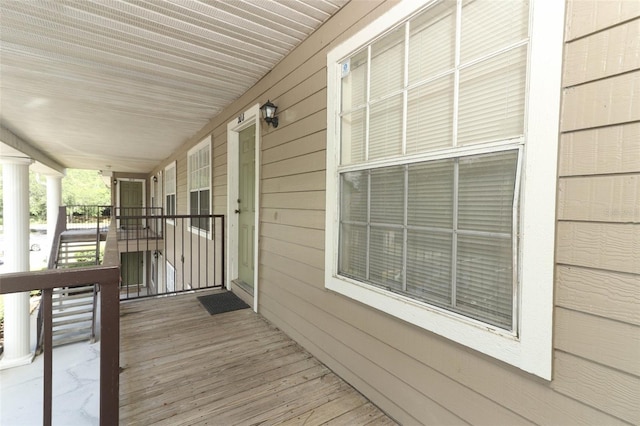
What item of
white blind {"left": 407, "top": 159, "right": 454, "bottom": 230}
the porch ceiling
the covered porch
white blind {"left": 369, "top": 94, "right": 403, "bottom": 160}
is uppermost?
the porch ceiling

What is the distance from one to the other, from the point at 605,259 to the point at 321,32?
86.0 inches

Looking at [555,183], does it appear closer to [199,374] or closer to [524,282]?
[524,282]

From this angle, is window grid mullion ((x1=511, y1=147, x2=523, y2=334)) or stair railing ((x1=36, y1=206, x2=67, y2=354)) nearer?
window grid mullion ((x1=511, y1=147, x2=523, y2=334))

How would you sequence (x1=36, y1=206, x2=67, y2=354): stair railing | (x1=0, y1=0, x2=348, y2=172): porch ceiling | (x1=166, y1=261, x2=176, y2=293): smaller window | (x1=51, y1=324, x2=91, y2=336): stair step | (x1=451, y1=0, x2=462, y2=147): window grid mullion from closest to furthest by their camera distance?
(x1=451, y1=0, x2=462, y2=147): window grid mullion < (x1=0, y1=0, x2=348, y2=172): porch ceiling < (x1=51, y1=324, x2=91, y2=336): stair step < (x1=36, y1=206, x2=67, y2=354): stair railing < (x1=166, y1=261, x2=176, y2=293): smaller window

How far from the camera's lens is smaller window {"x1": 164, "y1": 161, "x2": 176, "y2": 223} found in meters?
7.45

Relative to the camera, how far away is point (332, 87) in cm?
209

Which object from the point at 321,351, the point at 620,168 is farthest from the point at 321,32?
the point at 321,351

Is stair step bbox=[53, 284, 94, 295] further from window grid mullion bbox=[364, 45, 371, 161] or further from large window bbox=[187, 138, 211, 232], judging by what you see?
window grid mullion bbox=[364, 45, 371, 161]

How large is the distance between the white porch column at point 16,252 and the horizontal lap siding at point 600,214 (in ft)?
21.4

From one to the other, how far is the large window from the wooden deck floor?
7.14 ft

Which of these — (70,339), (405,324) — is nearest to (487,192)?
(405,324)

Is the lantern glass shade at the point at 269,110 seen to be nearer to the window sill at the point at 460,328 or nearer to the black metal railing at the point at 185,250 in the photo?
the black metal railing at the point at 185,250

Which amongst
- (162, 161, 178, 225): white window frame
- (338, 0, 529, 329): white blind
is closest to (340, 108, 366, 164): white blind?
(338, 0, 529, 329): white blind

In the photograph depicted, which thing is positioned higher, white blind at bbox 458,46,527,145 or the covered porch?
white blind at bbox 458,46,527,145
